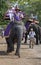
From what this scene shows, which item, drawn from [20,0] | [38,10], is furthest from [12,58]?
[38,10]

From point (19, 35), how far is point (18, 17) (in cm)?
53

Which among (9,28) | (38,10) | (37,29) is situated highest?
(9,28)

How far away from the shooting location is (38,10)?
54875 millimetres

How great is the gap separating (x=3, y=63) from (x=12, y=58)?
1036 millimetres

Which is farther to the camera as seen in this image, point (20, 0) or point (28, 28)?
point (20, 0)

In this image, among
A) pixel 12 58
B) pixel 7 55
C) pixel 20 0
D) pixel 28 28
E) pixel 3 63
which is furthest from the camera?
pixel 20 0

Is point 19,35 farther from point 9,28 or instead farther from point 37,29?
point 37,29

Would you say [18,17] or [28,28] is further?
[28,28]

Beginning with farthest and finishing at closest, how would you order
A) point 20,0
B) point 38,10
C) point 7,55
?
point 38,10
point 20,0
point 7,55

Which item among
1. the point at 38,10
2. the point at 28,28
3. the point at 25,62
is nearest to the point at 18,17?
the point at 25,62

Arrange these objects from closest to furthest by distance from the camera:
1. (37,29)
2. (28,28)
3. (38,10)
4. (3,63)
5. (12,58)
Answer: (3,63) < (12,58) < (28,28) < (37,29) < (38,10)

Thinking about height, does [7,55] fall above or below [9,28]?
below

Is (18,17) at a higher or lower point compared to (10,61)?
higher

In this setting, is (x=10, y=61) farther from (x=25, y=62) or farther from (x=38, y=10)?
(x=38, y=10)
